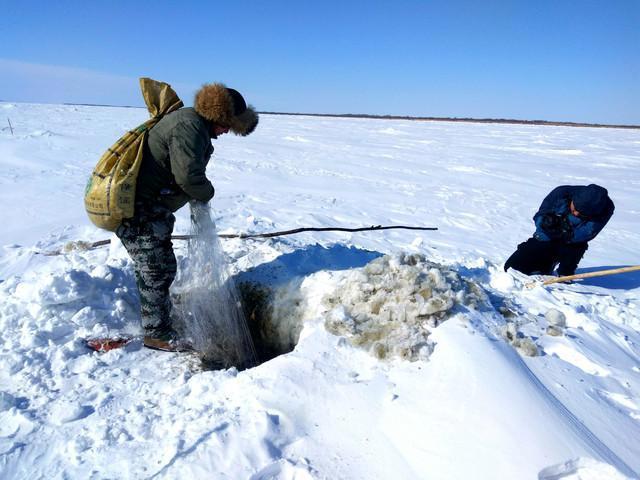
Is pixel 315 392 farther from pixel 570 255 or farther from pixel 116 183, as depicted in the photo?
pixel 570 255

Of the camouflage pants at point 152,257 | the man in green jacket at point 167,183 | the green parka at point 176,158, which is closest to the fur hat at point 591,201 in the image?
the man in green jacket at point 167,183

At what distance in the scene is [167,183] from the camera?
265 cm

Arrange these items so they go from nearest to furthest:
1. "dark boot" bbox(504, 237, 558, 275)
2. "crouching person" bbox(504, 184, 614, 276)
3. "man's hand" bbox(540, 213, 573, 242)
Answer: "crouching person" bbox(504, 184, 614, 276) < "man's hand" bbox(540, 213, 573, 242) < "dark boot" bbox(504, 237, 558, 275)

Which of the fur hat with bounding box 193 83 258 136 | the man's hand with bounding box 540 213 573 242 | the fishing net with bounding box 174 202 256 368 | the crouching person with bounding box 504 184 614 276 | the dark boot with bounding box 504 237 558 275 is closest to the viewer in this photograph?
the fur hat with bounding box 193 83 258 136

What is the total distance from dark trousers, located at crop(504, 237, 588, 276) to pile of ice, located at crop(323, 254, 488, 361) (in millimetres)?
2277

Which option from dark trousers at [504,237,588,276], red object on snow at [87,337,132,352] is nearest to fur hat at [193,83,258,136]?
red object on snow at [87,337,132,352]

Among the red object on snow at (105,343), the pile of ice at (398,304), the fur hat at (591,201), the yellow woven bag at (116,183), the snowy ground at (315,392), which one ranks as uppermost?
the yellow woven bag at (116,183)

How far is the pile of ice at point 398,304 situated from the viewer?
2398 mm

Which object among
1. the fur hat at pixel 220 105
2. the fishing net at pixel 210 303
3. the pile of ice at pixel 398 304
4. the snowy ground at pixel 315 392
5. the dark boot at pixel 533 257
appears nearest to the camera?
the snowy ground at pixel 315 392

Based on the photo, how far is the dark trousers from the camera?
15.9 ft

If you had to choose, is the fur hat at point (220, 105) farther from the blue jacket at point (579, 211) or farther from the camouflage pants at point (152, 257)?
the blue jacket at point (579, 211)

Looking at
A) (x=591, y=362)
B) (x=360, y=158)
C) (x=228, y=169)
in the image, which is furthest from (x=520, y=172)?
(x=591, y=362)

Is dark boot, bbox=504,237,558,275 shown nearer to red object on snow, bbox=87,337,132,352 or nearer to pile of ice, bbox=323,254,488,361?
pile of ice, bbox=323,254,488,361

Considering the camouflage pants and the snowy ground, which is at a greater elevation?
the camouflage pants
